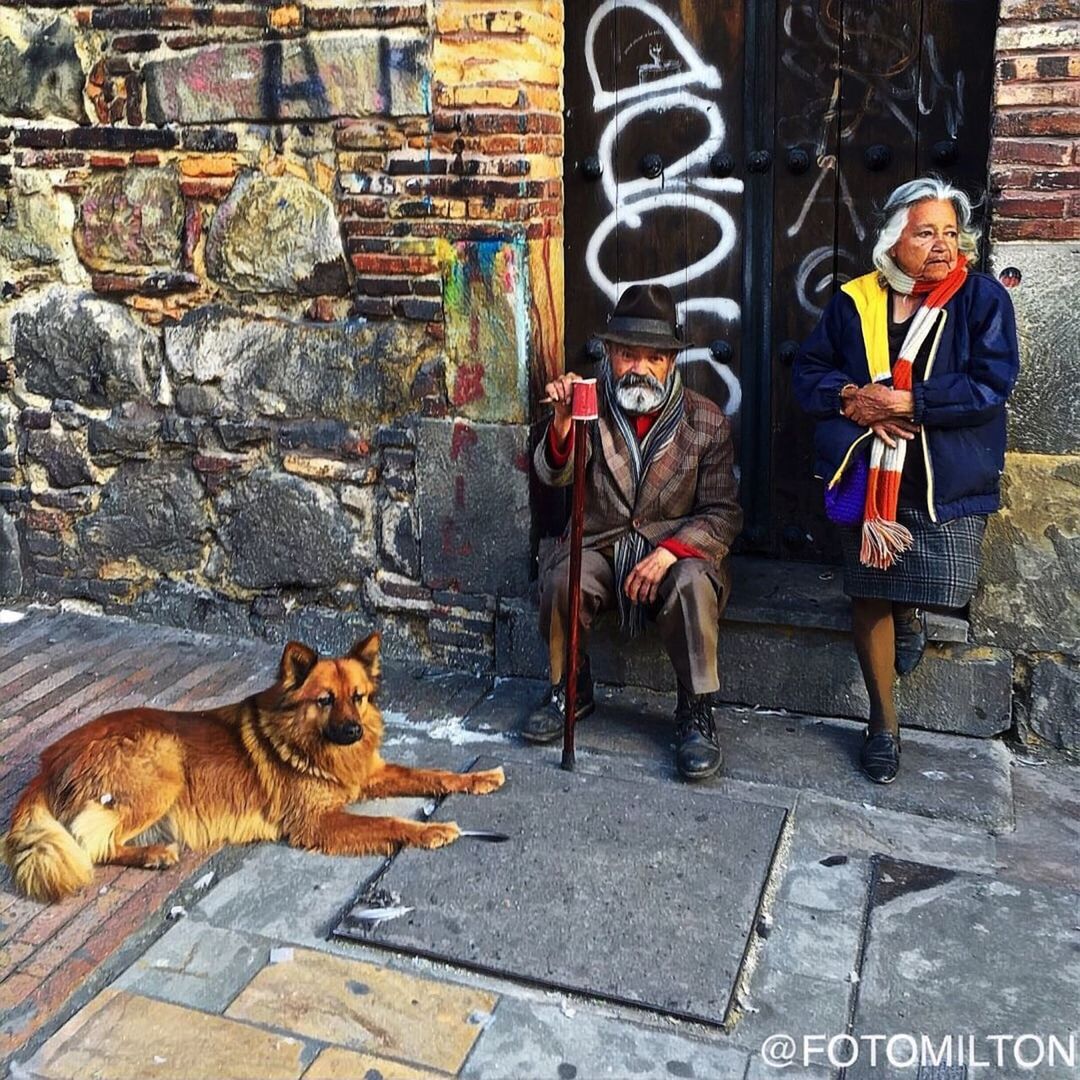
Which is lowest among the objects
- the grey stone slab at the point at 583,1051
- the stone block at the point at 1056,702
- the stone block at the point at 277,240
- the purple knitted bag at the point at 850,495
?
the grey stone slab at the point at 583,1051

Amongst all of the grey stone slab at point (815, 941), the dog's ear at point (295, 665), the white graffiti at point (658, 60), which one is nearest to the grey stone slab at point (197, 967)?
the dog's ear at point (295, 665)

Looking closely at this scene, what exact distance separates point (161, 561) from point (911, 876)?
335 centimetres

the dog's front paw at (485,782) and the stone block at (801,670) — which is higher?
the stone block at (801,670)

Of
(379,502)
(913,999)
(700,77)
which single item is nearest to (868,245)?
(700,77)

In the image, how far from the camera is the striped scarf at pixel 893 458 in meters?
3.83

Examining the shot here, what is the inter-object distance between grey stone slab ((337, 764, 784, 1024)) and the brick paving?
67cm

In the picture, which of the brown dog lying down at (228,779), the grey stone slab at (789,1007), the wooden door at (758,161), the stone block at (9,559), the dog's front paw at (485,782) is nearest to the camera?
the grey stone slab at (789,1007)

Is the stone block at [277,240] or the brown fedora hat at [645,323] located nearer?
the brown fedora hat at [645,323]

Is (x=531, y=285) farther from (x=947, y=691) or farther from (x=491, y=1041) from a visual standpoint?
(x=491, y=1041)

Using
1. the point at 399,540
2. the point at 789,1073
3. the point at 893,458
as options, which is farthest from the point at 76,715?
the point at 893,458

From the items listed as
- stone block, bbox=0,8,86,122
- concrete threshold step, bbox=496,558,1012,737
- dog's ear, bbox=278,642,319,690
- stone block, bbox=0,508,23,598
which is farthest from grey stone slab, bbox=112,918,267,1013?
stone block, bbox=0,8,86,122

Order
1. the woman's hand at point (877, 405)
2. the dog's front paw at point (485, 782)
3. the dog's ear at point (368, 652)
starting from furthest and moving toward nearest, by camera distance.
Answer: the dog's front paw at point (485, 782) → the woman's hand at point (877, 405) → the dog's ear at point (368, 652)

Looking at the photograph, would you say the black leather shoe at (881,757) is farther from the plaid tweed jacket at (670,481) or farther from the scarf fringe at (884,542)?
the plaid tweed jacket at (670,481)

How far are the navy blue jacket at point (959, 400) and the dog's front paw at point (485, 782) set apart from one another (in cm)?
145
